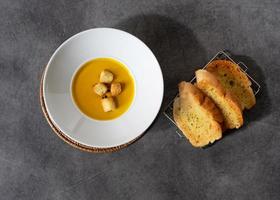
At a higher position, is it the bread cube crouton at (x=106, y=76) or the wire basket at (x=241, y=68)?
the bread cube crouton at (x=106, y=76)

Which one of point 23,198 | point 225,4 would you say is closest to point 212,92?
point 225,4

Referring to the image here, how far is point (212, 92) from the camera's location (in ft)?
5.74

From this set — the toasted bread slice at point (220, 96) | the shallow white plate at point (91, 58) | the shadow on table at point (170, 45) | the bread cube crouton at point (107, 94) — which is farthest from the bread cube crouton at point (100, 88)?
the toasted bread slice at point (220, 96)

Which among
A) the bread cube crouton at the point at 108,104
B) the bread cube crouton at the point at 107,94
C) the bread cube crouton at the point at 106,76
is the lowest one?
the bread cube crouton at the point at 108,104

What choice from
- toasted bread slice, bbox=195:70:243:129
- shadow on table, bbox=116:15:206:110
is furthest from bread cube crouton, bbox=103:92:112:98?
toasted bread slice, bbox=195:70:243:129

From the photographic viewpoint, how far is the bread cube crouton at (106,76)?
1770 mm

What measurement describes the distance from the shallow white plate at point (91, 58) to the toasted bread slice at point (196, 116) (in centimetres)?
13

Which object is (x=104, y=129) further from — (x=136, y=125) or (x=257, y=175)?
(x=257, y=175)

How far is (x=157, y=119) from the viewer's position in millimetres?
1912

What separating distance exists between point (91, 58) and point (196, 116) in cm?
53

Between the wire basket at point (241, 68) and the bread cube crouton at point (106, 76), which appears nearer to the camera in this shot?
the bread cube crouton at point (106, 76)

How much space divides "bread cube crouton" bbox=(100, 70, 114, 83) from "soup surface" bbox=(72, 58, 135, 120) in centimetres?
4

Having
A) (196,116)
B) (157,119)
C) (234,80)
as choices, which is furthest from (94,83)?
(234,80)

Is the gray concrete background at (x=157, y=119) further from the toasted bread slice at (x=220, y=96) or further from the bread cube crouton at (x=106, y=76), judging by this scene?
the bread cube crouton at (x=106, y=76)
